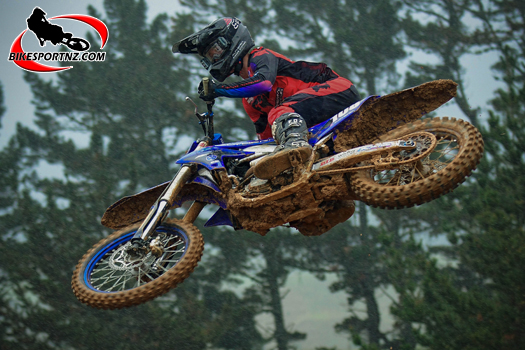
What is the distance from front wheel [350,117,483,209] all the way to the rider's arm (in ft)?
3.82

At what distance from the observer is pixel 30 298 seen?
1227 cm

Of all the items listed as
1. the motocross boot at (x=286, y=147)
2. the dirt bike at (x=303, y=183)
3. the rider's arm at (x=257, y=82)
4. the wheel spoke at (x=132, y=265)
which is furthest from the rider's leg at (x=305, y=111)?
the wheel spoke at (x=132, y=265)

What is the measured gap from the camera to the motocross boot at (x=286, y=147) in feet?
14.9

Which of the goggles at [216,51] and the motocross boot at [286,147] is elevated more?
the goggles at [216,51]

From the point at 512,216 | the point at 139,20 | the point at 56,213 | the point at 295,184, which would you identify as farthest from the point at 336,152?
the point at 139,20

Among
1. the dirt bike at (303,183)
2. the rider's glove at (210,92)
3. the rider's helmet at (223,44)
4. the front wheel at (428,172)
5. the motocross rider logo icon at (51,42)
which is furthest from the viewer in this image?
the motocross rider logo icon at (51,42)

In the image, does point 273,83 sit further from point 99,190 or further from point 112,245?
point 99,190

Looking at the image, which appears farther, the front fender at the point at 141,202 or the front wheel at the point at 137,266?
the front fender at the point at 141,202

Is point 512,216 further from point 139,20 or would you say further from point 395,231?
point 139,20

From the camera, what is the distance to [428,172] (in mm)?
4219

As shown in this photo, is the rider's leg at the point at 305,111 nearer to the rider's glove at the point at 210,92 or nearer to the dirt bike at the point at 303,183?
the dirt bike at the point at 303,183

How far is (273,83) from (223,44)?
0.63 m

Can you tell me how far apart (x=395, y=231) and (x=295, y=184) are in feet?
30.9

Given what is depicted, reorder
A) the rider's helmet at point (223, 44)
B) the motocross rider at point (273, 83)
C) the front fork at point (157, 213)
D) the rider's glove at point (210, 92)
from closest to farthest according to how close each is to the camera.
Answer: the front fork at point (157, 213) < the motocross rider at point (273, 83) < the rider's glove at point (210, 92) < the rider's helmet at point (223, 44)
